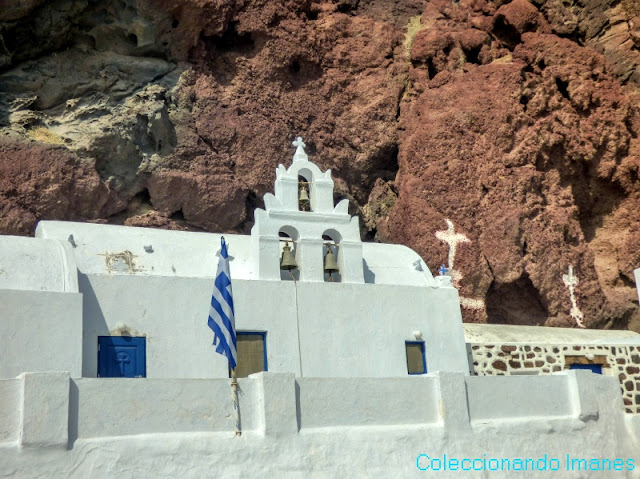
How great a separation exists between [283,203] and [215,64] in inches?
339

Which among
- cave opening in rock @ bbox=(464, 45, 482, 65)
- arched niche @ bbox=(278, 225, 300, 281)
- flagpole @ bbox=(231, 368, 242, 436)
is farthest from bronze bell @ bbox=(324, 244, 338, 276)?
cave opening in rock @ bbox=(464, 45, 482, 65)

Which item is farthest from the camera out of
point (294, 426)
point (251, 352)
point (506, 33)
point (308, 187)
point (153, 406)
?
point (506, 33)

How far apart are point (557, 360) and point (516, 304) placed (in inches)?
179

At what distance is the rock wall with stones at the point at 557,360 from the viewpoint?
54.0ft

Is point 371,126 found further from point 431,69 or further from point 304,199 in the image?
point 304,199

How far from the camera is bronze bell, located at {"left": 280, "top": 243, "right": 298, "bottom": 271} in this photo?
15.1 meters

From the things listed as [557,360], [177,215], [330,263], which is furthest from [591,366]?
[177,215]

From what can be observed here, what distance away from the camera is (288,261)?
1510 centimetres

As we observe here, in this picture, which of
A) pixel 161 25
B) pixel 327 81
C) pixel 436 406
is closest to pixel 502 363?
pixel 436 406

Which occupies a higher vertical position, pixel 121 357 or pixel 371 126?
pixel 371 126

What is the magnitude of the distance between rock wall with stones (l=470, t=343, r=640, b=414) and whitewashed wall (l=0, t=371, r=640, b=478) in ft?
9.55

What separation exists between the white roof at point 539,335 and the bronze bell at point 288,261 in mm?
4172

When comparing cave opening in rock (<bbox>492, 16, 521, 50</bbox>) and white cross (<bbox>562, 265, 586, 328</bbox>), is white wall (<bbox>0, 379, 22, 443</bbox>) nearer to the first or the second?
white cross (<bbox>562, 265, 586, 328</bbox>)

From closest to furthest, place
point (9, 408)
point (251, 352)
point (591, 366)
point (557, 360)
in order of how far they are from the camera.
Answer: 1. point (9, 408)
2. point (251, 352)
3. point (557, 360)
4. point (591, 366)
